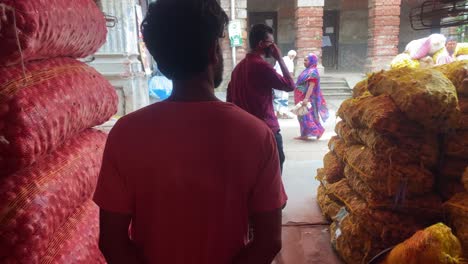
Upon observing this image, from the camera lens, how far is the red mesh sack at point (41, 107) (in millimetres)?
1062

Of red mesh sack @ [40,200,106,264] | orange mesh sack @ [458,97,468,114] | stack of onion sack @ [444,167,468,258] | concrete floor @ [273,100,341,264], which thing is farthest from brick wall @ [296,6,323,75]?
red mesh sack @ [40,200,106,264]

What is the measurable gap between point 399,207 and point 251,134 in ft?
5.38

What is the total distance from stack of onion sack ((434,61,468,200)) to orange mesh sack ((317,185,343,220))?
95 centimetres

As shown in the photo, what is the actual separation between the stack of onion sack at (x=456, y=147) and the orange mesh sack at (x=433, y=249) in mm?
638

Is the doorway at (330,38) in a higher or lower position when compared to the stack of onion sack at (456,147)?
higher

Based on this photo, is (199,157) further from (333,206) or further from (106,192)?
(333,206)

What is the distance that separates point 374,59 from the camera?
11883mm

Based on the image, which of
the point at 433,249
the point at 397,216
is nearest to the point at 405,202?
the point at 397,216

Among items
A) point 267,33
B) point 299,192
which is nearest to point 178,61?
point 267,33

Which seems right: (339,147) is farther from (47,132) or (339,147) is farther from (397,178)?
(47,132)

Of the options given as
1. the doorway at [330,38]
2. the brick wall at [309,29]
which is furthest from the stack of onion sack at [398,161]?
the doorway at [330,38]

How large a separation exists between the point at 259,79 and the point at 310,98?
3768 mm

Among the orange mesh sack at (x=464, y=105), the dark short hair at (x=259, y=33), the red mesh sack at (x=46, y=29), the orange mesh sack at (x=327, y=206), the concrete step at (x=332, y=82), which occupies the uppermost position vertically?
the dark short hair at (x=259, y=33)

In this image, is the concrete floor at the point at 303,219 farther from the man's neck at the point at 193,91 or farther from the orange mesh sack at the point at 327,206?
the man's neck at the point at 193,91
